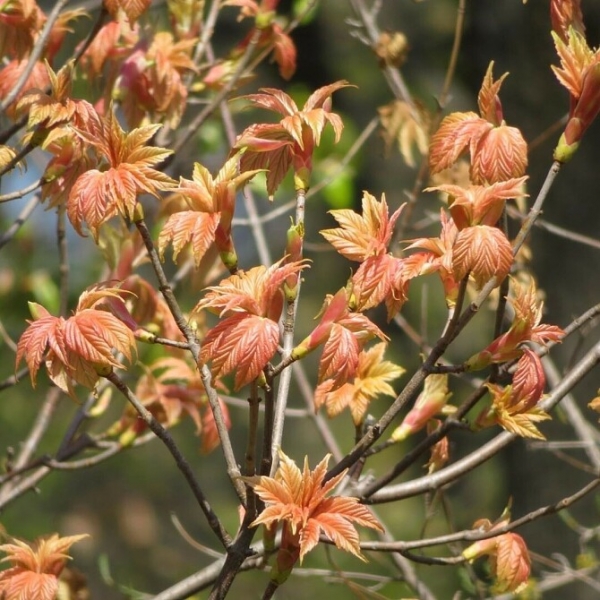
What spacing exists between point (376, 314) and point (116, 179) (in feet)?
9.41

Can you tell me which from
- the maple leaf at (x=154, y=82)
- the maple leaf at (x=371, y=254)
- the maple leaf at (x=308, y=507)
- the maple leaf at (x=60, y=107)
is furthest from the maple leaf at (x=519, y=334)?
the maple leaf at (x=154, y=82)

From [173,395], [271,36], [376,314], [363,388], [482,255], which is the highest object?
[482,255]

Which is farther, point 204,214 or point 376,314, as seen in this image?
point 376,314

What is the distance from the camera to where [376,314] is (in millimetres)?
3965

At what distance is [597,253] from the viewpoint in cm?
378

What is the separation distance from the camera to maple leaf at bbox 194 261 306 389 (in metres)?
1.05

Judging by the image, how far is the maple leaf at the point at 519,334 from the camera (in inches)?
46.8

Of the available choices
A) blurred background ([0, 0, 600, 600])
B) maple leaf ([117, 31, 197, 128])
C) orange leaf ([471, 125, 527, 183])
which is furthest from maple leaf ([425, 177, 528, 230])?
blurred background ([0, 0, 600, 600])

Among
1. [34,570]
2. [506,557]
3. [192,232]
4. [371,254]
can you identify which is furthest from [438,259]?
[34,570]

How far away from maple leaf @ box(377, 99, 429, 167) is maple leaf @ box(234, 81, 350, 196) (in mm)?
1144

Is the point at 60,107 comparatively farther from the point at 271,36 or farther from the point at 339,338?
the point at 271,36

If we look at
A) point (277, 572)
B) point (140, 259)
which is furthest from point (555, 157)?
point (140, 259)

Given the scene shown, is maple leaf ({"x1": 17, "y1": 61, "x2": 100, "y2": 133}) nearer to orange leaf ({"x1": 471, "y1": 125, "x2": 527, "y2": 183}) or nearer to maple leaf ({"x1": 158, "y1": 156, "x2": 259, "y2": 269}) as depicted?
maple leaf ({"x1": 158, "y1": 156, "x2": 259, "y2": 269})

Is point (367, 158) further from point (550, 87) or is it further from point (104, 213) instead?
point (104, 213)
